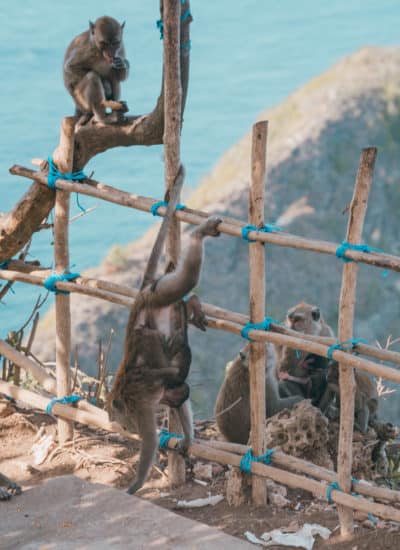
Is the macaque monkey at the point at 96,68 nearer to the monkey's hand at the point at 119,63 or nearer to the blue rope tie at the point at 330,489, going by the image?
the monkey's hand at the point at 119,63

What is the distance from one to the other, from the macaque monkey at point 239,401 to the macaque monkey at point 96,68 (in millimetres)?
1849

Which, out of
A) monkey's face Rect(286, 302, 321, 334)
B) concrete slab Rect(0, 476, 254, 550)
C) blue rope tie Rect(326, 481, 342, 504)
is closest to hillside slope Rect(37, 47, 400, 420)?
monkey's face Rect(286, 302, 321, 334)

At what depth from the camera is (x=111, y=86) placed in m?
5.78

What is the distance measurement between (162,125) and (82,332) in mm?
13794

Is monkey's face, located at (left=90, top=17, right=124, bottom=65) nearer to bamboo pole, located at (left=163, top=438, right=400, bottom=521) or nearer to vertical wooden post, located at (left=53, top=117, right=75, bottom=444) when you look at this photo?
vertical wooden post, located at (left=53, top=117, right=75, bottom=444)

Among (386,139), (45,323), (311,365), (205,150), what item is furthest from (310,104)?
(311,365)

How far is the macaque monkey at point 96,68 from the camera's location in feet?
18.4

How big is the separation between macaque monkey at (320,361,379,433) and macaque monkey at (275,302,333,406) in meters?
0.19

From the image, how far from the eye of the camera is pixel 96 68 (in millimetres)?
5750

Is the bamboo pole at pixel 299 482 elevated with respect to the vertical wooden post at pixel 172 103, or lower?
lower

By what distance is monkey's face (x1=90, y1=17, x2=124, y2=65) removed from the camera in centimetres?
561

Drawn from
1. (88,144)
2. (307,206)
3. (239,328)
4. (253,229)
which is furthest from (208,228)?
(307,206)

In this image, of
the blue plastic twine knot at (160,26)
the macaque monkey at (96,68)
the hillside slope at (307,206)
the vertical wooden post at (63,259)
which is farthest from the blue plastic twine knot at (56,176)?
the hillside slope at (307,206)

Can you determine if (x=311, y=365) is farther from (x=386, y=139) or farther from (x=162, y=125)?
(x=386, y=139)
